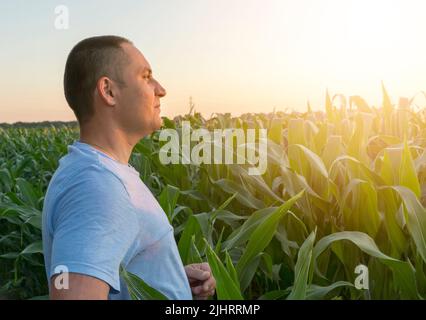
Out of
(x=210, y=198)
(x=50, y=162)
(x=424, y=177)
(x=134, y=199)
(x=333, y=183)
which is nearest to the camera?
(x=134, y=199)

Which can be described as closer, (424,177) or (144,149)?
(424,177)

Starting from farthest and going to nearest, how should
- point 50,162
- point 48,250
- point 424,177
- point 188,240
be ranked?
point 50,162 < point 424,177 < point 188,240 < point 48,250

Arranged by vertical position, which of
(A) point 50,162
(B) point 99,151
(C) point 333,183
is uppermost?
(B) point 99,151

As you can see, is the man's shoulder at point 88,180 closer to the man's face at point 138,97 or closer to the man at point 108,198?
the man at point 108,198

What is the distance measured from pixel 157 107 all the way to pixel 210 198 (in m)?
1.36

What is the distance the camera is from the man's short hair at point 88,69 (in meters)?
1.29

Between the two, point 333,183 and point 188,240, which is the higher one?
point 333,183

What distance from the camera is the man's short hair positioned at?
1290mm

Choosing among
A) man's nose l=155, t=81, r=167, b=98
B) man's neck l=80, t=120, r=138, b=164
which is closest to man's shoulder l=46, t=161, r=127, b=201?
man's neck l=80, t=120, r=138, b=164

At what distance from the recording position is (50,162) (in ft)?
17.3

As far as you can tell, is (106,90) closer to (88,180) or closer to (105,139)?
(105,139)

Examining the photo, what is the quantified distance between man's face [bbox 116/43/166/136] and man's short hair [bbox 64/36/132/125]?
2cm
